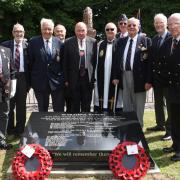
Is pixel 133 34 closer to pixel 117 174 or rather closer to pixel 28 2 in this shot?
pixel 117 174

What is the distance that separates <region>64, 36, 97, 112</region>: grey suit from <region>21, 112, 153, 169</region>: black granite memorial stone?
739 mm

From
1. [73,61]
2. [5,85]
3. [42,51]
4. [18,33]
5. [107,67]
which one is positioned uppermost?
[18,33]

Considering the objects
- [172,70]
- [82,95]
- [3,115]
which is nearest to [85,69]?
[82,95]

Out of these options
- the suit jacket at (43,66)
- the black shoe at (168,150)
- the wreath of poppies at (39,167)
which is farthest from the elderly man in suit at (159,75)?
the wreath of poppies at (39,167)

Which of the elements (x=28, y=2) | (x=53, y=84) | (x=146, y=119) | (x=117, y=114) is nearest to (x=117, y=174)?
(x=117, y=114)

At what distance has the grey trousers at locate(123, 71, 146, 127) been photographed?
6922mm

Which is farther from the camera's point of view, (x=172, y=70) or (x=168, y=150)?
(x=168, y=150)

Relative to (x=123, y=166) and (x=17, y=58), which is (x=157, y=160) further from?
(x=17, y=58)

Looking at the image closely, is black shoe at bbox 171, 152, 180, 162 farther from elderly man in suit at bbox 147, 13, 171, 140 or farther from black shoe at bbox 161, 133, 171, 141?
black shoe at bbox 161, 133, 171, 141

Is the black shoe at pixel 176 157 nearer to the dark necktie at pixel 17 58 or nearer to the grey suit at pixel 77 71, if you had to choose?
the grey suit at pixel 77 71

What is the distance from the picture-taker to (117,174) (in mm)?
5242

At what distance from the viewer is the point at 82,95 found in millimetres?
7316

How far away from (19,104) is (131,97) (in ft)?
6.81

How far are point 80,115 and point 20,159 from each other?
5.27 feet
